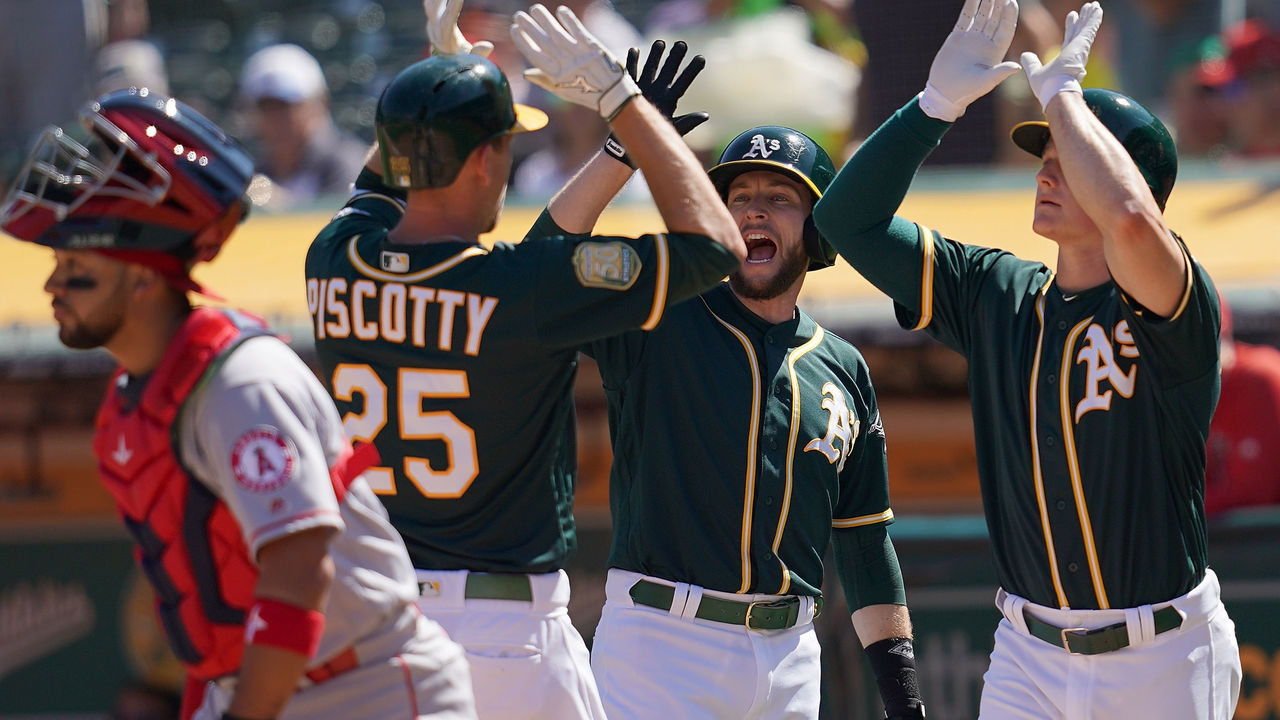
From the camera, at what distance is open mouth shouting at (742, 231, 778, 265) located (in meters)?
3.79

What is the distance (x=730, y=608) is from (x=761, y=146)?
110 cm

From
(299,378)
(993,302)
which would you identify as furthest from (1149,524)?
(299,378)

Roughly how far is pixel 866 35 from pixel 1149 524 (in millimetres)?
4561

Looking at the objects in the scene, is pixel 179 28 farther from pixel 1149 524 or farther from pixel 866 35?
pixel 1149 524

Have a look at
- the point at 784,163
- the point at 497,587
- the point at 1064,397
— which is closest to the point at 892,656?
the point at 1064,397

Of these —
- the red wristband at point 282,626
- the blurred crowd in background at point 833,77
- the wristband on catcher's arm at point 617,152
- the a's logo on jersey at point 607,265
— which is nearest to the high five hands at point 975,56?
the wristband on catcher's arm at point 617,152

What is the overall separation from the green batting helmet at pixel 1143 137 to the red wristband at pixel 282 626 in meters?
→ 2.12

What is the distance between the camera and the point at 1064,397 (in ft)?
11.4

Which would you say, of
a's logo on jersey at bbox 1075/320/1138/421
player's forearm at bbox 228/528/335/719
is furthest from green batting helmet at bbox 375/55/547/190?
a's logo on jersey at bbox 1075/320/1138/421

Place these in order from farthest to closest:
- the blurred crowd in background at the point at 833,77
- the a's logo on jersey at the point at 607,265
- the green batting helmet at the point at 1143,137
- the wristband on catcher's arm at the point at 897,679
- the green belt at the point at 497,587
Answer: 1. the blurred crowd in background at the point at 833,77
2. the wristband on catcher's arm at the point at 897,679
3. the green batting helmet at the point at 1143,137
4. the green belt at the point at 497,587
5. the a's logo on jersey at the point at 607,265

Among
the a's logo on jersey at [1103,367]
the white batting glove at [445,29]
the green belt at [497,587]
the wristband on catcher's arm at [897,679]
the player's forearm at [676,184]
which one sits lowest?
the wristband on catcher's arm at [897,679]

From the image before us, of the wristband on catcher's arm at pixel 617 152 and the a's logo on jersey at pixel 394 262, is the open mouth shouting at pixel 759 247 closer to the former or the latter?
the wristband on catcher's arm at pixel 617 152

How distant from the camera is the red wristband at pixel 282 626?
7.48 feet

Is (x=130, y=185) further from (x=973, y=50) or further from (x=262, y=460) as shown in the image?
(x=973, y=50)
